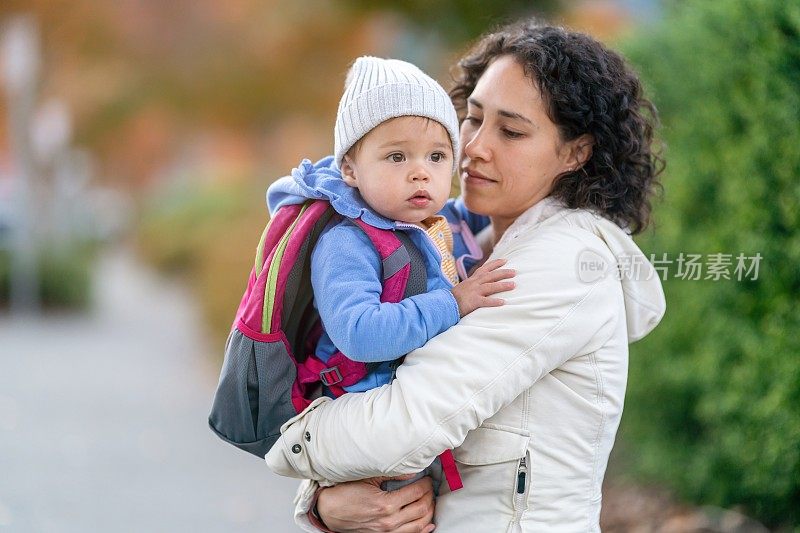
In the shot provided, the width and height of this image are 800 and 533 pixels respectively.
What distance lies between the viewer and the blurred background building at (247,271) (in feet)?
12.9

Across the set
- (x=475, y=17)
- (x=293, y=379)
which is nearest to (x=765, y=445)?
(x=293, y=379)

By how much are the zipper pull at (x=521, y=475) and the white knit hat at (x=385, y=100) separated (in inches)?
30.5

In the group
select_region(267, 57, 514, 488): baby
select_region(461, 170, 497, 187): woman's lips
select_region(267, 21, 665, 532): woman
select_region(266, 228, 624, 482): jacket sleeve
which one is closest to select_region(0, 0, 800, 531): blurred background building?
select_region(267, 21, 665, 532): woman

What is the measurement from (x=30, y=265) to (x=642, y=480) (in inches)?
460

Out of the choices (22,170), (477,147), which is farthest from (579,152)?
(22,170)

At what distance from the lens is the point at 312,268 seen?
221 cm

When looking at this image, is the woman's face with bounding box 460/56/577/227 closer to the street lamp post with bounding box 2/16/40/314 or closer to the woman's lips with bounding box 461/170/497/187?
the woman's lips with bounding box 461/170/497/187

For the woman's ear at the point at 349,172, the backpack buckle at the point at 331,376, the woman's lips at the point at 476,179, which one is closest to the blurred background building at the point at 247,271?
the woman's lips at the point at 476,179

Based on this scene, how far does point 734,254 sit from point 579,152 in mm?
1884

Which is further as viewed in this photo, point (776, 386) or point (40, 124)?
point (40, 124)

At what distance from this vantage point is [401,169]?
7.32 ft

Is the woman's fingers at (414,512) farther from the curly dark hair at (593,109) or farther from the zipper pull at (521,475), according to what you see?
the curly dark hair at (593,109)

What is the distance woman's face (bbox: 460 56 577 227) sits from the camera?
2.45 metres

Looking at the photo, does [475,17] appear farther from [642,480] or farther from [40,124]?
[40,124]
